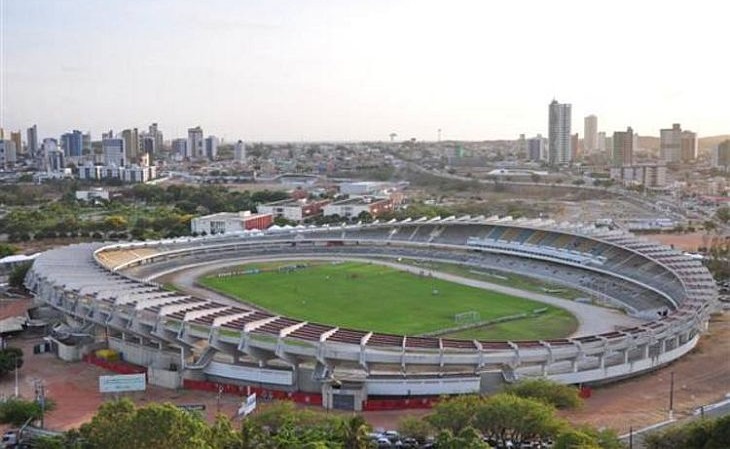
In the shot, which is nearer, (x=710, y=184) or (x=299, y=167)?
(x=710, y=184)

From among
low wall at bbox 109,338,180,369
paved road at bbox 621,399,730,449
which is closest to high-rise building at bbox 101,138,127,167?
low wall at bbox 109,338,180,369

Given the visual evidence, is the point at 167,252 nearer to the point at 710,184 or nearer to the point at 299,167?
the point at 710,184

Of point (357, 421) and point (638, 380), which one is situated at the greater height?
point (357, 421)

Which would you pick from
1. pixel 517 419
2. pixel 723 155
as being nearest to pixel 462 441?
pixel 517 419

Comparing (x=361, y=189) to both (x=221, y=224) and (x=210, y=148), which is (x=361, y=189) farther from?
(x=210, y=148)

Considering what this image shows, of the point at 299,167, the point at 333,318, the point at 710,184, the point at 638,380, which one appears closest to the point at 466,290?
the point at 333,318
